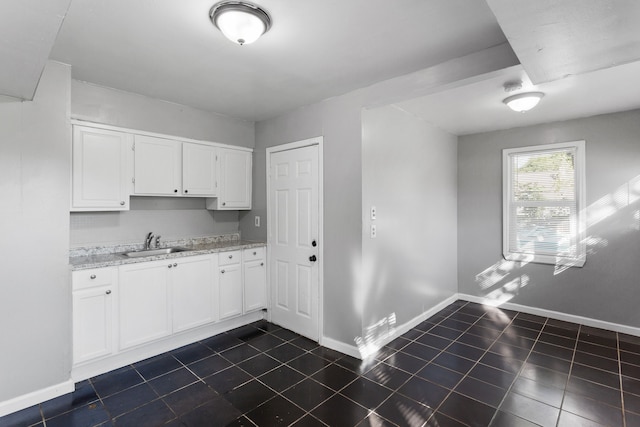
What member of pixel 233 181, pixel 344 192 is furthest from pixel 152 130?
pixel 344 192

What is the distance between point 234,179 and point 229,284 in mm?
1254

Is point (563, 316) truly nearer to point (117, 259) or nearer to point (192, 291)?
point (192, 291)

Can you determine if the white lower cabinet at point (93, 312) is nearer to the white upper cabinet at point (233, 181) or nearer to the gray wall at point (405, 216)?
the white upper cabinet at point (233, 181)

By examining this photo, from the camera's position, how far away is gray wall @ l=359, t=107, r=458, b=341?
3053 mm

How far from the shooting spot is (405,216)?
11.6ft

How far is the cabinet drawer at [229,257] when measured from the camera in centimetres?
343

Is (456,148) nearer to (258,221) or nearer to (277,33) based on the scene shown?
(258,221)

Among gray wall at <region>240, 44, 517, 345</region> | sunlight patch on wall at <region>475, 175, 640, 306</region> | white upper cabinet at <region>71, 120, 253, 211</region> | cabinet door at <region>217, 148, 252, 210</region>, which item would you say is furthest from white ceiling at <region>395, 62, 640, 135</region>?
white upper cabinet at <region>71, 120, 253, 211</region>

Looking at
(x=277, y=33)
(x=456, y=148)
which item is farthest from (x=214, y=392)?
(x=456, y=148)

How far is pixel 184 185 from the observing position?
3.40 m

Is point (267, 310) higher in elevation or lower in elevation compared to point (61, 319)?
lower

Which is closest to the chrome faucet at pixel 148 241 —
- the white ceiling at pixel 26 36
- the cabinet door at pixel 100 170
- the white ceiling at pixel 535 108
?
the cabinet door at pixel 100 170

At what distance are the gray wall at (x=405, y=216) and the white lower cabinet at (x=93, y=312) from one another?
7.14ft

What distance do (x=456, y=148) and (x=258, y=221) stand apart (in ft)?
10.1
